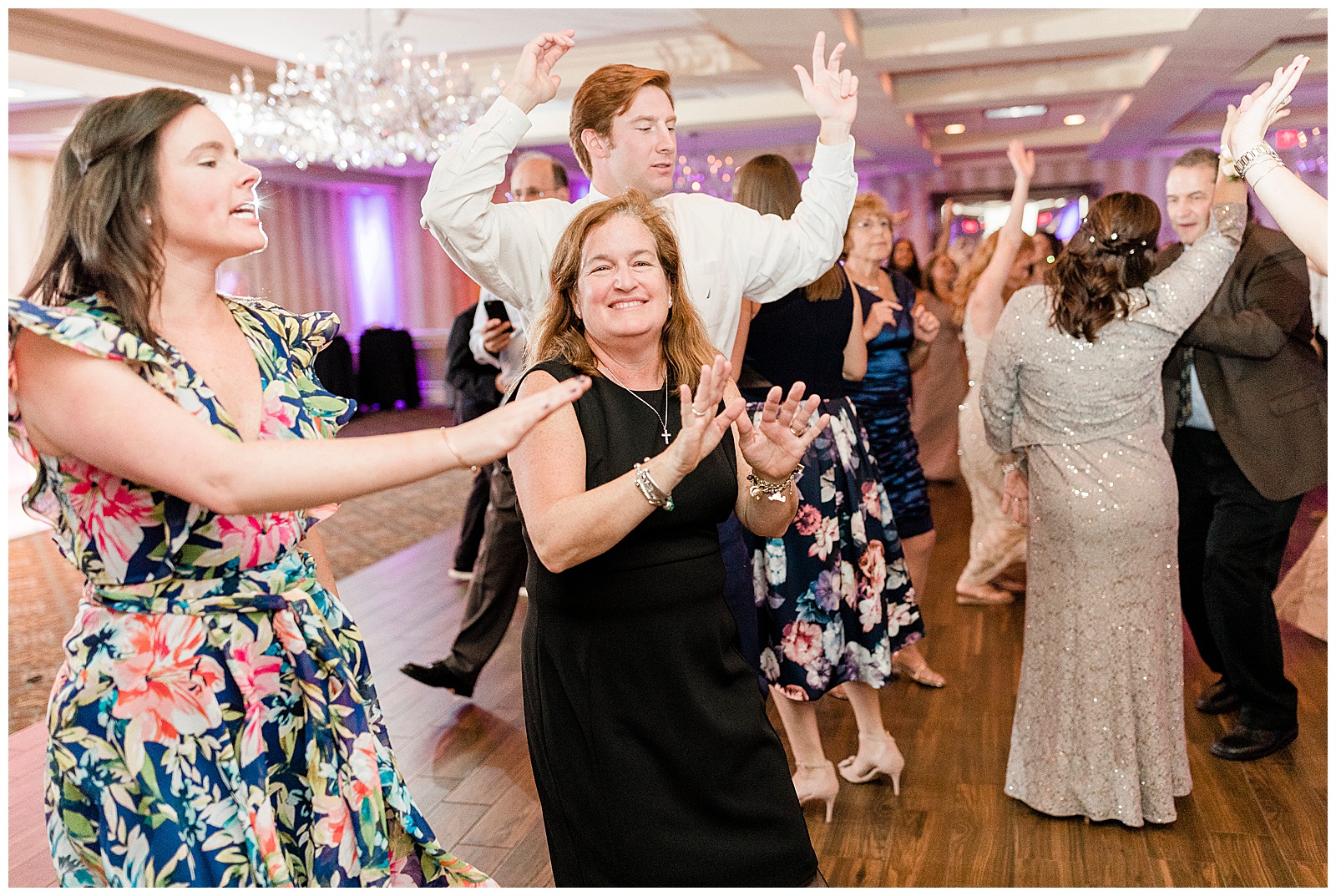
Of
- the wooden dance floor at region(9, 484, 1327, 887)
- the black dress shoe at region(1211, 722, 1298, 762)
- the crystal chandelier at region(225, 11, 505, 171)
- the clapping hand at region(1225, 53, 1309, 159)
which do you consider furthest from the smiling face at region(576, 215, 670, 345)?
the crystal chandelier at region(225, 11, 505, 171)

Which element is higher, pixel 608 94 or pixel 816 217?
pixel 608 94

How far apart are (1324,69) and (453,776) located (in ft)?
27.0

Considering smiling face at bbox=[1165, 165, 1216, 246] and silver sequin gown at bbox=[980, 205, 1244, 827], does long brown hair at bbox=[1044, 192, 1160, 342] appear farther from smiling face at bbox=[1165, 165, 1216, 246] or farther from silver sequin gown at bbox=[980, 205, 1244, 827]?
smiling face at bbox=[1165, 165, 1216, 246]

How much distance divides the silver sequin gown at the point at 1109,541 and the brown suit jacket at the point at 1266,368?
408mm

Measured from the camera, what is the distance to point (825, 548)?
110 inches

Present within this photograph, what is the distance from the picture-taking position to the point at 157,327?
1.32 m

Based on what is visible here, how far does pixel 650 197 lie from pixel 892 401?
182cm

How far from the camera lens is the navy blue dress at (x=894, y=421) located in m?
3.83

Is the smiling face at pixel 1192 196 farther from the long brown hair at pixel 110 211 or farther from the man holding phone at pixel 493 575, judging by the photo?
the long brown hair at pixel 110 211

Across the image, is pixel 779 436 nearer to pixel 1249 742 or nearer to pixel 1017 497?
pixel 1017 497

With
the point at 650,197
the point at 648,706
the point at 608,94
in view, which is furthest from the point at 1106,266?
the point at 648,706

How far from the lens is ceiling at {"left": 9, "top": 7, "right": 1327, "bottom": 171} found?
6.49 meters

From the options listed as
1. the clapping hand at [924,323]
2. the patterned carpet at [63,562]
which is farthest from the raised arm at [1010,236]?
the patterned carpet at [63,562]

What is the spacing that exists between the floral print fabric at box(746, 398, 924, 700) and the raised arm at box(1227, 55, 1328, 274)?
1.17m
